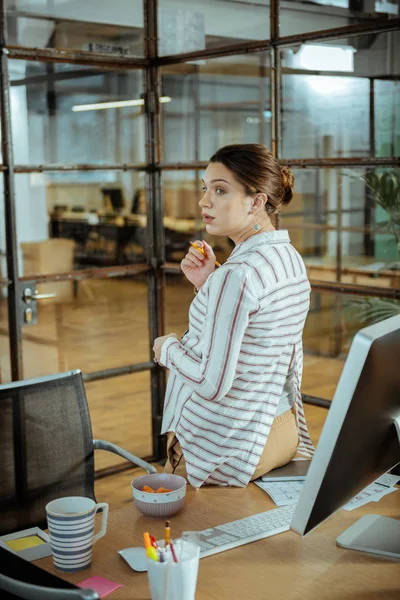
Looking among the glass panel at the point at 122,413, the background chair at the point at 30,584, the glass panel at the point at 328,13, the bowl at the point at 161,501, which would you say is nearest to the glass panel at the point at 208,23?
the glass panel at the point at 328,13

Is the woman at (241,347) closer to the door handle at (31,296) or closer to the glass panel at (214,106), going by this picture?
the glass panel at (214,106)

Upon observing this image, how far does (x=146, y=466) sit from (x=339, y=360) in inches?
54.9

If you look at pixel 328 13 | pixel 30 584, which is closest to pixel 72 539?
pixel 30 584

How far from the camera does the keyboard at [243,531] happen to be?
1638 millimetres

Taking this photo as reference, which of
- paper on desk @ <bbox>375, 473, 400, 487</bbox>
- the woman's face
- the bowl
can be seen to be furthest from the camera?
the woman's face

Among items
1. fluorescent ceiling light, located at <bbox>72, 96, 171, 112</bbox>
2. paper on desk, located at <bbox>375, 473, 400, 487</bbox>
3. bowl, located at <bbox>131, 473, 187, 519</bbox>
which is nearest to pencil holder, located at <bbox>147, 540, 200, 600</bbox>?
bowl, located at <bbox>131, 473, 187, 519</bbox>

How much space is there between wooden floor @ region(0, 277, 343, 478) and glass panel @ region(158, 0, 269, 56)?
1129 mm

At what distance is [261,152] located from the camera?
6.93 feet

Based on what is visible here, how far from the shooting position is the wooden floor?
389cm

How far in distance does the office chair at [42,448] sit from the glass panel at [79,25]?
1.93 metres

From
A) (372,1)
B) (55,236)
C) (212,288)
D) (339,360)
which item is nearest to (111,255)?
(55,236)

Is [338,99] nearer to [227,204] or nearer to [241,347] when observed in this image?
[227,204]

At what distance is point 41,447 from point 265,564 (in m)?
0.93

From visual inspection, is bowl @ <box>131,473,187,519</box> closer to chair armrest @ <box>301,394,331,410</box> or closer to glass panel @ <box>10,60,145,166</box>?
chair armrest @ <box>301,394,331,410</box>
